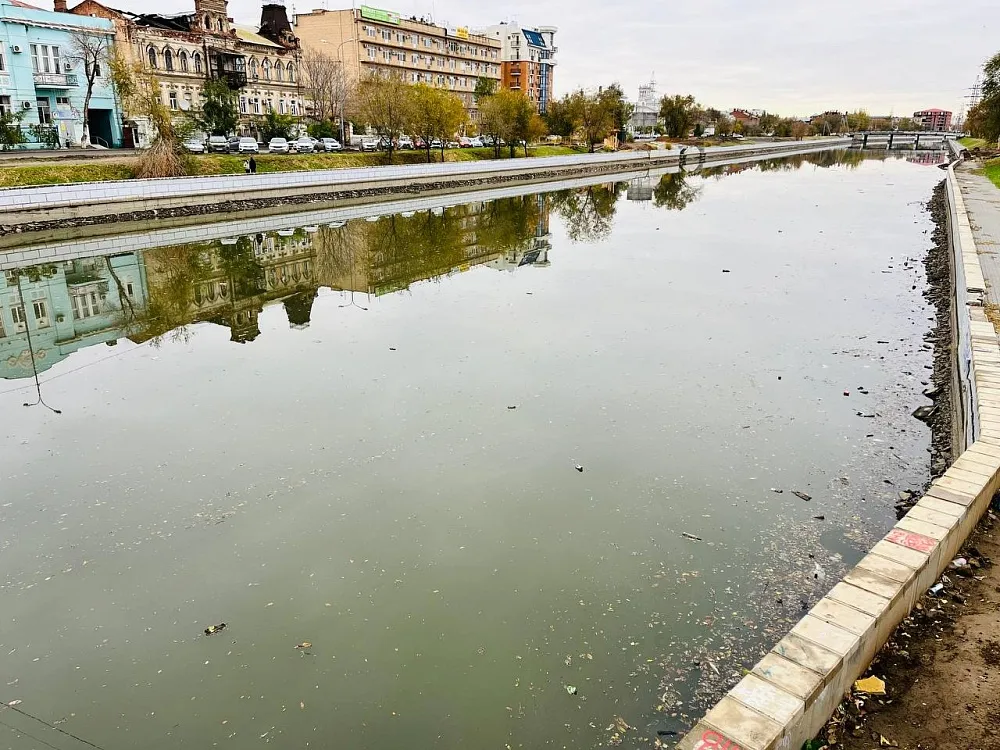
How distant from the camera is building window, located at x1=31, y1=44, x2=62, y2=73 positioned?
4066cm

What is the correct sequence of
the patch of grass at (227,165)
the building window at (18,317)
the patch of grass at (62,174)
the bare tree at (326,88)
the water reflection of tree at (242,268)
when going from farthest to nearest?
the bare tree at (326,88)
the patch of grass at (227,165)
the patch of grass at (62,174)
the water reflection of tree at (242,268)
the building window at (18,317)

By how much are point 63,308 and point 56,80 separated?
34.8 metres

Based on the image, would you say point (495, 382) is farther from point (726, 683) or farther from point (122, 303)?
point (122, 303)

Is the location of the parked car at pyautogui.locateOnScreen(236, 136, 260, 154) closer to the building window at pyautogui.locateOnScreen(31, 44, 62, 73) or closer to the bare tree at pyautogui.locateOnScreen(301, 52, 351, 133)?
the building window at pyautogui.locateOnScreen(31, 44, 62, 73)

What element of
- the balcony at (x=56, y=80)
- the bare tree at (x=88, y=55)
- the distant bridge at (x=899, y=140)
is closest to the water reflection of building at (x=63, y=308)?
the bare tree at (x=88, y=55)

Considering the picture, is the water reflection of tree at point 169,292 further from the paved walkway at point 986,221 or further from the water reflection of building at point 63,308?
Result: the paved walkway at point 986,221

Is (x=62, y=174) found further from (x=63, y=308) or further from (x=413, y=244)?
(x=63, y=308)

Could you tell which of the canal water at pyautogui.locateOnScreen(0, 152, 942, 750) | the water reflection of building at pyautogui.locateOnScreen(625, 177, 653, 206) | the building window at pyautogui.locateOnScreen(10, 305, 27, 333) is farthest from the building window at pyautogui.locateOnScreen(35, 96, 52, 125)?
the water reflection of building at pyautogui.locateOnScreen(625, 177, 653, 206)

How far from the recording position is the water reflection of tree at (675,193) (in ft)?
117

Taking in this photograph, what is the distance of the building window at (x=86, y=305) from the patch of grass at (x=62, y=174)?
15447mm

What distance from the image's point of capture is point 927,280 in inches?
683

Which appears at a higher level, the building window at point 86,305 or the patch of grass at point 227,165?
the patch of grass at point 227,165

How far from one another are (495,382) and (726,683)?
20.0 feet

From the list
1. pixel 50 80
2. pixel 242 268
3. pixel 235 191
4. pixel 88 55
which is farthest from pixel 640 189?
pixel 50 80
